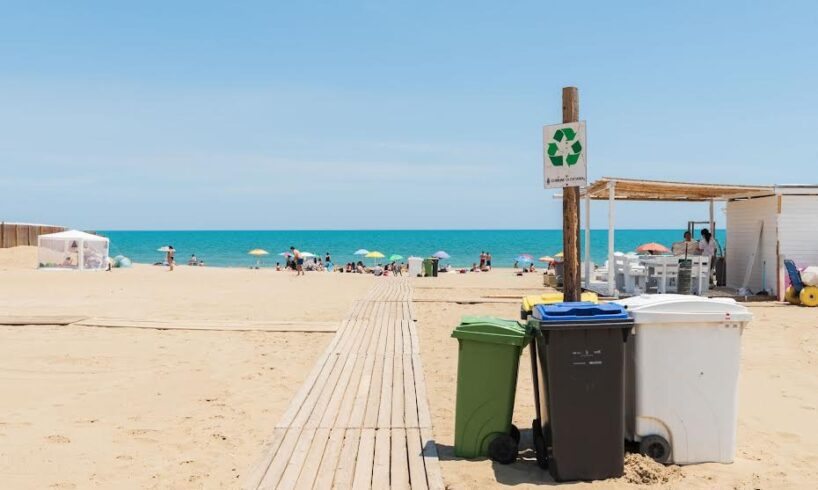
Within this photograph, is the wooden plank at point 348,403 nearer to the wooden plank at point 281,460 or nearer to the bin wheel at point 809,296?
the wooden plank at point 281,460

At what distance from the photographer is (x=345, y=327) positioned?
10.7 meters

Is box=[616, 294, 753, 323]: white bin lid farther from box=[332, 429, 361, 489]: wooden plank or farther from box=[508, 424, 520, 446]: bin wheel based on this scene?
box=[332, 429, 361, 489]: wooden plank

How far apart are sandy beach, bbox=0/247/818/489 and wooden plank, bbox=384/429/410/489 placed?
278 millimetres

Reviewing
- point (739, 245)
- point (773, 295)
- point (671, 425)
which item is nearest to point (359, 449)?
point (671, 425)

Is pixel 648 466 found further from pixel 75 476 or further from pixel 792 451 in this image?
pixel 75 476

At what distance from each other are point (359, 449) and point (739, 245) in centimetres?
1637

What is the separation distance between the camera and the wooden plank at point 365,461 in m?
3.97

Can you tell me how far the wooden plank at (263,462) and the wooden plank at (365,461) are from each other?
1.96ft

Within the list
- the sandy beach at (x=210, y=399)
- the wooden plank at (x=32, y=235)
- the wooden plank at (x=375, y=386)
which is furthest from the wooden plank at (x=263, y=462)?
the wooden plank at (x=32, y=235)

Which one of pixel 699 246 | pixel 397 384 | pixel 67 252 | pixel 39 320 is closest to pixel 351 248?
pixel 67 252

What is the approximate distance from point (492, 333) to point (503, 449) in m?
0.83

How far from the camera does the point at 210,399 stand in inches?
246

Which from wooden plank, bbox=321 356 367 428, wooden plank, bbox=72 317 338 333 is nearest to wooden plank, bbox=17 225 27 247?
wooden plank, bbox=72 317 338 333

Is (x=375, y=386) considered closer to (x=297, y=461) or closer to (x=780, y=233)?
(x=297, y=461)
